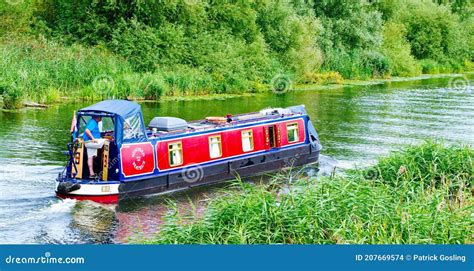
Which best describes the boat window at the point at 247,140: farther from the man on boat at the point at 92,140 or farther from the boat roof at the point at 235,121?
the man on boat at the point at 92,140

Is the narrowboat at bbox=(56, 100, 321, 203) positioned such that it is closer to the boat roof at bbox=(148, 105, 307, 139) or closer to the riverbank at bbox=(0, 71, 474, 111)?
the boat roof at bbox=(148, 105, 307, 139)

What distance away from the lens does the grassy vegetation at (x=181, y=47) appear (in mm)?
35750

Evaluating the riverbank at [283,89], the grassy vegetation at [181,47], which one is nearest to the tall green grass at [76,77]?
the grassy vegetation at [181,47]

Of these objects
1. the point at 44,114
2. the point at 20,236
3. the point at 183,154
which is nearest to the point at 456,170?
the point at 183,154

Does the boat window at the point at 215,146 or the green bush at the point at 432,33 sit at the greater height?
the green bush at the point at 432,33

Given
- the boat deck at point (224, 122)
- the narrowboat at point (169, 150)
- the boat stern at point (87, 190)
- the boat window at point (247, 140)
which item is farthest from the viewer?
the boat window at point (247, 140)

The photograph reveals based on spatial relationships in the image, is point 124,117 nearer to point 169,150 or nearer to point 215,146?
point 169,150

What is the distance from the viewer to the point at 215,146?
71.1 ft

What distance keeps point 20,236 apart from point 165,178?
5272 millimetres

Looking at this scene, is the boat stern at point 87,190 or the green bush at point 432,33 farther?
the green bush at point 432,33

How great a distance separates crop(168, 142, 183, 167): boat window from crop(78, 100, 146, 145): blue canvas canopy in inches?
40.0

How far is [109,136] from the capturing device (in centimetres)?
1945

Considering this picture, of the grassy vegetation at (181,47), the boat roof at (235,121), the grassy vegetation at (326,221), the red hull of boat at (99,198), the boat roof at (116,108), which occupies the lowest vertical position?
the red hull of boat at (99,198)

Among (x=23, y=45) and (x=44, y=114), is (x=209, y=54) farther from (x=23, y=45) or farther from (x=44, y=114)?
(x=44, y=114)
